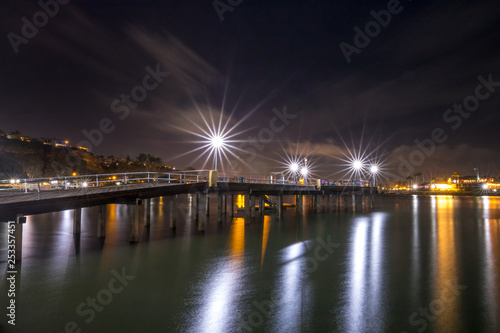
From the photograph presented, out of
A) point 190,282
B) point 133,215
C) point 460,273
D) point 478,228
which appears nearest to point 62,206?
point 133,215

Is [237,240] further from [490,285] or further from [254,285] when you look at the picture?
[490,285]

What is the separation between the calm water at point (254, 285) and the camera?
1215 centimetres

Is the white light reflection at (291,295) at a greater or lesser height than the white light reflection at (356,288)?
greater

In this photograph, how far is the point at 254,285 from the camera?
16.4 meters

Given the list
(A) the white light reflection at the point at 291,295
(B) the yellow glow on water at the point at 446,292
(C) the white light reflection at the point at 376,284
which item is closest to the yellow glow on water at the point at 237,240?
(A) the white light reflection at the point at 291,295

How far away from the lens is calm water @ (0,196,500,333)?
1215 cm

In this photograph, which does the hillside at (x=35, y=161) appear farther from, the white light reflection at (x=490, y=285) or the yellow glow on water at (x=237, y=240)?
the white light reflection at (x=490, y=285)

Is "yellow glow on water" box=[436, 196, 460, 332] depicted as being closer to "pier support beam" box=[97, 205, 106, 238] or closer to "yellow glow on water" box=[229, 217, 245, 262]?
"yellow glow on water" box=[229, 217, 245, 262]

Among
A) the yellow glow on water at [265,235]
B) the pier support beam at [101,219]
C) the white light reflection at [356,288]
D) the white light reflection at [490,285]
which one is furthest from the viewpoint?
the pier support beam at [101,219]

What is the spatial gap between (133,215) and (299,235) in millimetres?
16248

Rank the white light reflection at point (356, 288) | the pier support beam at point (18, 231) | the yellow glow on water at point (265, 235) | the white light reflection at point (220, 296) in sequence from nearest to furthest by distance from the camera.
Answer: the white light reflection at point (220, 296) < the white light reflection at point (356, 288) < the pier support beam at point (18, 231) < the yellow glow on water at point (265, 235)

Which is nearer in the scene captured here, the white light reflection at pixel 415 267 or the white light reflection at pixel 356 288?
the white light reflection at pixel 356 288

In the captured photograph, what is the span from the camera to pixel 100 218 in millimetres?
29000

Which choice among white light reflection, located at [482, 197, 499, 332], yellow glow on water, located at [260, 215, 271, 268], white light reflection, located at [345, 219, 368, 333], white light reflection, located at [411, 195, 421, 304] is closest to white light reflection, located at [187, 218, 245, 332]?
yellow glow on water, located at [260, 215, 271, 268]
